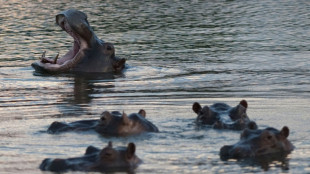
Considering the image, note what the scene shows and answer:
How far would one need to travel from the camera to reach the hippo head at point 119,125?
34.4 feet

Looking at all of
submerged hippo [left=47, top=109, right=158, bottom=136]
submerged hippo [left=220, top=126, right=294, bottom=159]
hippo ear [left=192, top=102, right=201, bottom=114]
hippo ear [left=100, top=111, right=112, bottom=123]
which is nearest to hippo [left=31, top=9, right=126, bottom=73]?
hippo ear [left=192, top=102, right=201, bottom=114]

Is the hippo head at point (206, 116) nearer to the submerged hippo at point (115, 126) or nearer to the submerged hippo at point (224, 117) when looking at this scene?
the submerged hippo at point (224, 117)

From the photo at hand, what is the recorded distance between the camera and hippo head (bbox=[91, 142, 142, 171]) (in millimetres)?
8734

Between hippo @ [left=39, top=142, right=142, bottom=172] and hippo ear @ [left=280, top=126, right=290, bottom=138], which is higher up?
hippo ear @ [left=280, top=126, right=290, bottom=138]

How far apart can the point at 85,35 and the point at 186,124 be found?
5.83 metres

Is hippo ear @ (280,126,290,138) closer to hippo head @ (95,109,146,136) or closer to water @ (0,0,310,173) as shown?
water @ (0,0,310,173)

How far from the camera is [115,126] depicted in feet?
34.7

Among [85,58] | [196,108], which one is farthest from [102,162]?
[85,58]

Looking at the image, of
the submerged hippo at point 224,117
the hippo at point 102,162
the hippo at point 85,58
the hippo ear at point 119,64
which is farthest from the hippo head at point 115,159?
the hippo ear at point 119,64

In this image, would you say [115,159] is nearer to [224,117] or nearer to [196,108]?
[224,117]

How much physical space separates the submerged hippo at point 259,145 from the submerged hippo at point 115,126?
55.4 inches

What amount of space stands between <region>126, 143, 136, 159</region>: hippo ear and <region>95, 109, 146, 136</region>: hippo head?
1.61m

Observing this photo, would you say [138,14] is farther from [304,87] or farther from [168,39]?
[304,87]

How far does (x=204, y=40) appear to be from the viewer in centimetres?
2177
